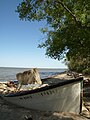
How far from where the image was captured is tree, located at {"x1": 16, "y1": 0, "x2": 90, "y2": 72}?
51.3 ft

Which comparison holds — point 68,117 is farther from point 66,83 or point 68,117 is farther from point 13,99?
point 13,99

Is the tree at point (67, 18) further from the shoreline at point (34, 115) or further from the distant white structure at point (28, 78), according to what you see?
the distant white structure at point (28, 78)

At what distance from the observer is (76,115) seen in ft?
49.2

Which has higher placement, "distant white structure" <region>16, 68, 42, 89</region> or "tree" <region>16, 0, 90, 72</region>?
"tree" <region>16, 0, 90, 72</region>

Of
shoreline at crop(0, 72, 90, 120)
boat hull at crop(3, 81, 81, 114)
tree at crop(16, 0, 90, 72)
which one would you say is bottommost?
shoreline at crop(0, 72, 90, 120)

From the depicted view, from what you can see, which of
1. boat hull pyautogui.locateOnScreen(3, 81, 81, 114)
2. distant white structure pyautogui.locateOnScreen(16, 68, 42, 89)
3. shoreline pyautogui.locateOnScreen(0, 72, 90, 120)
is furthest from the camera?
distant white structure pyautogui.locateOnScreen(16, 68, 42, 89)

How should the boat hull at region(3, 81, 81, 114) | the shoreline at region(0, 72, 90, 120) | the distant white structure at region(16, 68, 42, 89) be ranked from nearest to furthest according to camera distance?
the shoreline at region(0, 72, 90, 120) → the boat hull at region(3, 81, 81, 114) → the distant white structure at region(16, 68, 42, 89)

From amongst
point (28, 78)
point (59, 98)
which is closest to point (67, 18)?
point (59, 98)

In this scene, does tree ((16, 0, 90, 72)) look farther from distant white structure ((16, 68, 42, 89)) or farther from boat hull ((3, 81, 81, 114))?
distant white structure ((16, 68, 42, 89))

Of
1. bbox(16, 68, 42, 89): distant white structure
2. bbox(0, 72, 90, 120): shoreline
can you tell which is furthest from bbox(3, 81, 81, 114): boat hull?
Result: bbox(16, 68, 42, 89): distant white structure

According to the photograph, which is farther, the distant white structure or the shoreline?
the distant white structure

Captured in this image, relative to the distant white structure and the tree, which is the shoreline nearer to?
the tree

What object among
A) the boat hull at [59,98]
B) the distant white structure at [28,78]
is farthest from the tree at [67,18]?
the distant white structure at [28,78]

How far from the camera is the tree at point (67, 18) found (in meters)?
A: 15.6
